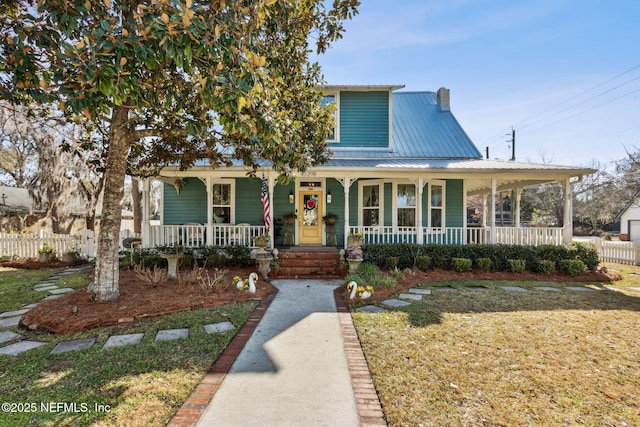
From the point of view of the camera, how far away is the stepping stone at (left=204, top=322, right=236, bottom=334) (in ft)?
13.8

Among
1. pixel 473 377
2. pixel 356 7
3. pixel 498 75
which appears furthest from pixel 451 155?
pixel 473 377

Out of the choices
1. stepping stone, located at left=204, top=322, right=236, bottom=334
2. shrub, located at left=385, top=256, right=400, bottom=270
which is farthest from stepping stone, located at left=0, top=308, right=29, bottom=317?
shrub, located at left=385, top=256, right=400, bottom=270

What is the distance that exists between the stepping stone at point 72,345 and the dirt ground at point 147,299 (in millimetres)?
444

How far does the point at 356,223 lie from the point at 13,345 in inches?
347

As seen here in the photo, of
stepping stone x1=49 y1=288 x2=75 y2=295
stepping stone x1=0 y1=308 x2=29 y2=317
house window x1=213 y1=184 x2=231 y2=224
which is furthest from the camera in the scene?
house window x1=213 y1=184 x2=231 y2=224

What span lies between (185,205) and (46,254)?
15.3 ft

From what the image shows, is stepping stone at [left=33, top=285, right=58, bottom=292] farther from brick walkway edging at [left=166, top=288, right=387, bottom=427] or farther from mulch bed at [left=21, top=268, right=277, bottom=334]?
brick walkway edging at [left=166, top=288, right=387, bottom=427]

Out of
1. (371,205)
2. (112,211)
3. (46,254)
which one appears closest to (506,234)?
(371,205)

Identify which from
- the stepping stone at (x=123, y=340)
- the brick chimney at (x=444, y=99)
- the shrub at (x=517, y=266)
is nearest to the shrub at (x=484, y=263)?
the shrub at (x=517, y=266)

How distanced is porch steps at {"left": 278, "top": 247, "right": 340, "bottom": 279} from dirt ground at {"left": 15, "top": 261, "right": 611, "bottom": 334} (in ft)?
3.50

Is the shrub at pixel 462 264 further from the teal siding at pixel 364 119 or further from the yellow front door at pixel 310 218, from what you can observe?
the teal siding at pixel 364 119

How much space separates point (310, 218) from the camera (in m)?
10.5

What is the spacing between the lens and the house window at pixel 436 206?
1059 centimetres

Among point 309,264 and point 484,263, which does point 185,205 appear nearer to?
point 309,264
